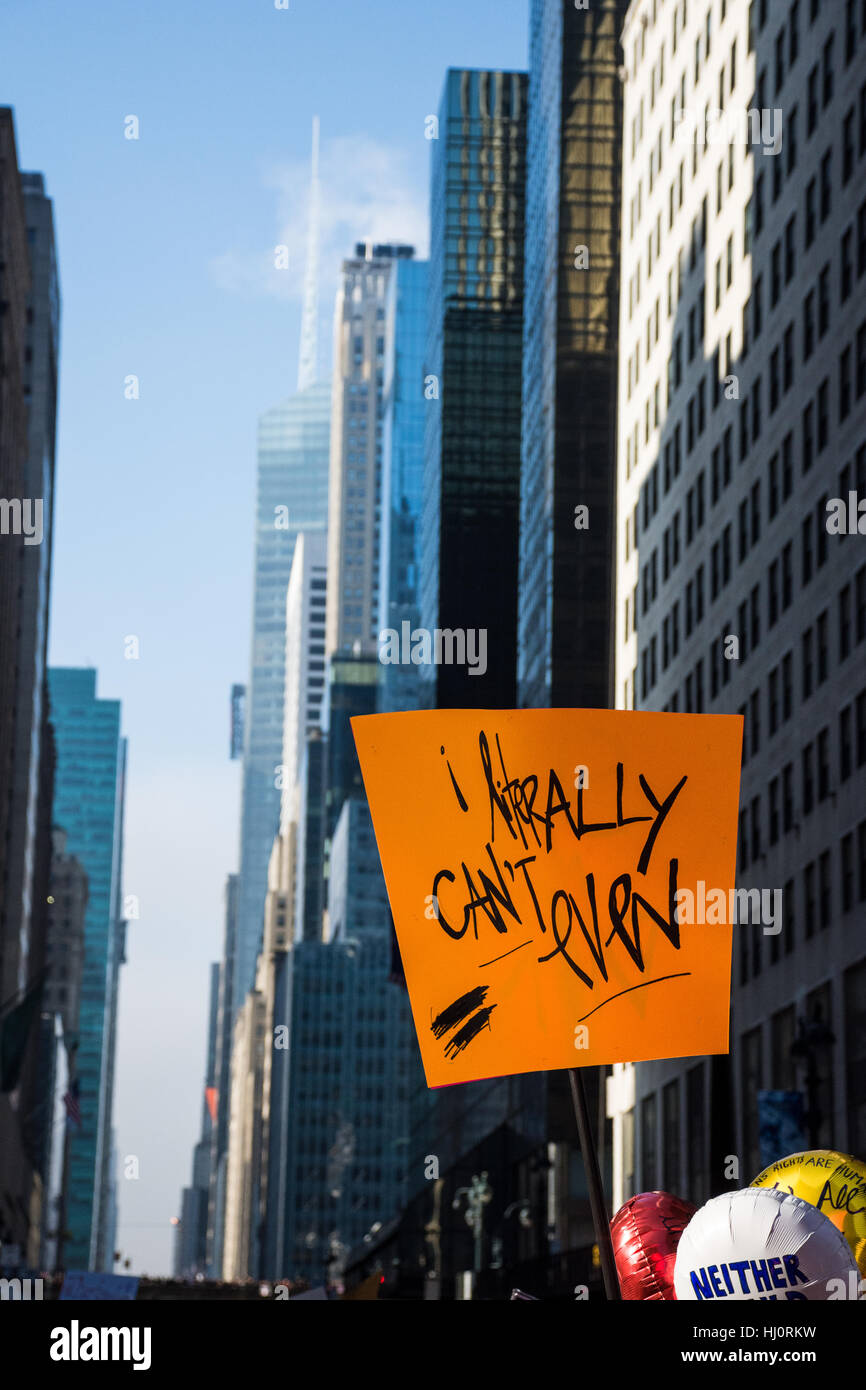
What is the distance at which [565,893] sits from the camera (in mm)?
7035

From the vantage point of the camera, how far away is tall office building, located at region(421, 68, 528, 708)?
14888cm

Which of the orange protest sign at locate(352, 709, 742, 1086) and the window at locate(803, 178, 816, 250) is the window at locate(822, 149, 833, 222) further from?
the orange protest sign at locate(352, 709, 742, 1086)

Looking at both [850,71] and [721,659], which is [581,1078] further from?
[721,659]

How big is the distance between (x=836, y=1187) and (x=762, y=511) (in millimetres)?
57607

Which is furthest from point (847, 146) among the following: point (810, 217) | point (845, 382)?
point (845, 382)

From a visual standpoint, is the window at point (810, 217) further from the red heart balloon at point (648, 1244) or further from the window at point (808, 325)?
the red heart balloon at point (648, 1244)

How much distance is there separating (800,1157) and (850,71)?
52802 mm

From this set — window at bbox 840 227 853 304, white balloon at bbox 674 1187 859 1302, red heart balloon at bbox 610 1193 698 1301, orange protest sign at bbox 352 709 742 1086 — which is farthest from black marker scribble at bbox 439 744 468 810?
window at bbox 840 227 853 304

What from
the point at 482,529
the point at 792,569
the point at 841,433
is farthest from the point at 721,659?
the point at 482,529

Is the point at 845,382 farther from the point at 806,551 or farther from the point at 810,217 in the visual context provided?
the point at 810,217

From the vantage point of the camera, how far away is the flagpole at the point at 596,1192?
20.4ft

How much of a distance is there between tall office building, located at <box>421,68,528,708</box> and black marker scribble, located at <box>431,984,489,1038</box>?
137 meters

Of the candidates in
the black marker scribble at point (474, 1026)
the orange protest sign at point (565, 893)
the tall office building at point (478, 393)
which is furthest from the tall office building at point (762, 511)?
the tall office building at point (478, 393)

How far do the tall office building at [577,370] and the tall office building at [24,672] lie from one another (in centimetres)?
2761
